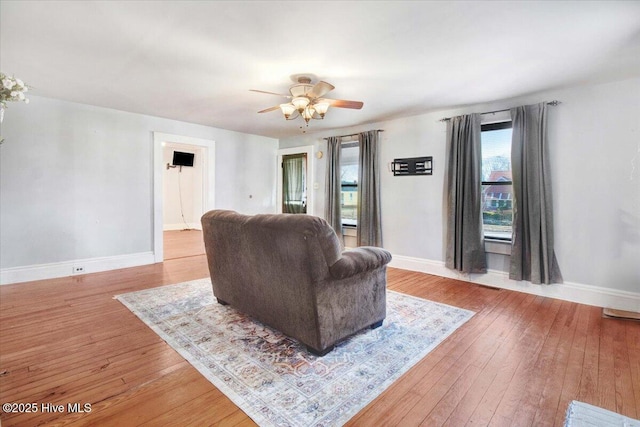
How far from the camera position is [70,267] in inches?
166

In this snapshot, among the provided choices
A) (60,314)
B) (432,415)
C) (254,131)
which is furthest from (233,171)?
(432,415)

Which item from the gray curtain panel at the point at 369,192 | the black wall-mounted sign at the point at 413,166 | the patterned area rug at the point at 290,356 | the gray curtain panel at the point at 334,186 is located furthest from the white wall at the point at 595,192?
the gray curtain panel at the point at 334,186

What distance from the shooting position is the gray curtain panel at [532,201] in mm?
3508

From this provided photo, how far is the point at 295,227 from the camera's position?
2119mm

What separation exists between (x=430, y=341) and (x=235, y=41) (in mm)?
2870

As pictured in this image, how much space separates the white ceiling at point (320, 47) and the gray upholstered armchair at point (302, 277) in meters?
1.40

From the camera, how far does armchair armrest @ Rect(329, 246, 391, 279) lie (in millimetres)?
2139

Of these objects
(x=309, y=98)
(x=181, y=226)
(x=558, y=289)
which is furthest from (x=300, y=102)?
(x=181, y=226)

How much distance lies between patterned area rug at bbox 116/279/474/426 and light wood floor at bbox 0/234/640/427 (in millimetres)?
92

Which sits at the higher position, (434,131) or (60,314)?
(434,131)

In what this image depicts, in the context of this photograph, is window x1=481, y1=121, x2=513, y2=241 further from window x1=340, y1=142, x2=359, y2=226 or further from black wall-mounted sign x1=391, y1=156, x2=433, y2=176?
window x1=340, y1=142, x2=359, y2=226

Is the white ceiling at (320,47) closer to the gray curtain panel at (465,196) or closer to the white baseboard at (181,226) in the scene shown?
the gray curtain panel at (465,196)

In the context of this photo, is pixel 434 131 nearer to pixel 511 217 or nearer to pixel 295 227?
pixel 511 217

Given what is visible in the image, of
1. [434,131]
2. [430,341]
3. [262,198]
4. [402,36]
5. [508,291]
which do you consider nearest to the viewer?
[402,36]
